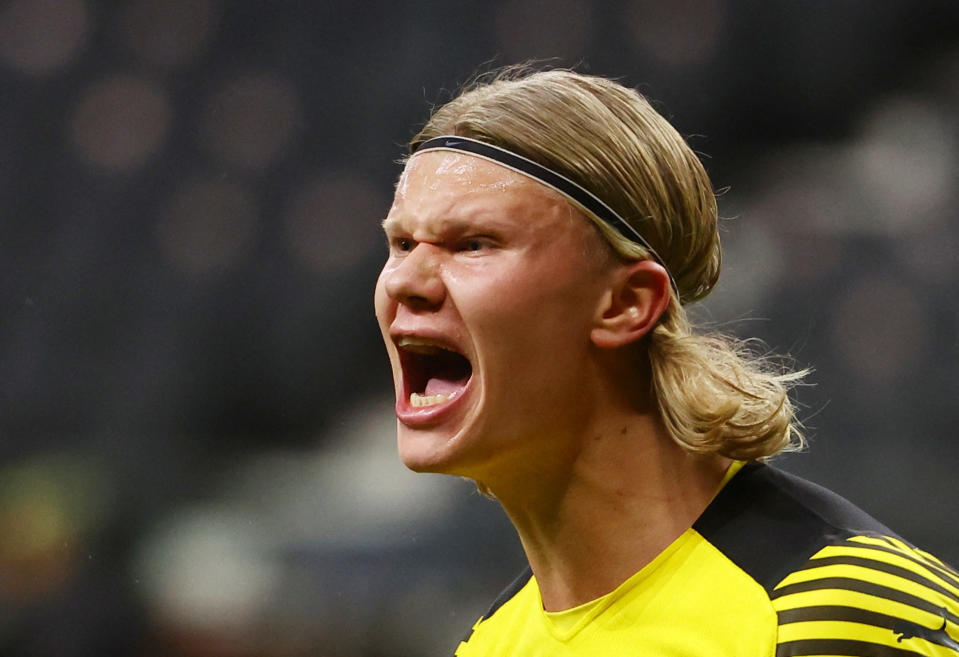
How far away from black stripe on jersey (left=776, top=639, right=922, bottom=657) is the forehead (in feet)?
2.13

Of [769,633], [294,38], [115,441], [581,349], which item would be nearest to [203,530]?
[115,441]

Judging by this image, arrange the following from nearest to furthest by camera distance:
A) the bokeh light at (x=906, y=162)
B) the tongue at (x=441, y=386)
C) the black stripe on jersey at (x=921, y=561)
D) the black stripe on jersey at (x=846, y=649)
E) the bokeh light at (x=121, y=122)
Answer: the black stripe on jersey at (x=846, y=649) → the black stripe on jersey at (x=921, y=561) → the tongue at (x=441, y=386) → the bokeh light at (x=906, y=162) → the bokeh light at (x=121, y=122)

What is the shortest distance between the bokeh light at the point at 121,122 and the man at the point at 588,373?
1366 mm

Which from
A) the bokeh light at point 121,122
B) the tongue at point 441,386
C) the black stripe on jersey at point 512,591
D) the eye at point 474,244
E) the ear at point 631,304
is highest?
the eye at point 474,244

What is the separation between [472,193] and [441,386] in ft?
0.95

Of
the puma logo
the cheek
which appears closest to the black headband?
the cheek

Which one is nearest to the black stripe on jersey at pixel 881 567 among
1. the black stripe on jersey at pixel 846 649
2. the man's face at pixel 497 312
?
the black stripe on jersey at pixel 846 649

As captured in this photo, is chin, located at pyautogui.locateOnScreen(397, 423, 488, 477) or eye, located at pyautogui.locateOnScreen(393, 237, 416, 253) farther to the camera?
eye, located at pyautogui.locateOnScreen(393, 237, 416, 253)

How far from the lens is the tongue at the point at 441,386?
5.33ft

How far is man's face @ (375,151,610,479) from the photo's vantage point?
152 centimetres

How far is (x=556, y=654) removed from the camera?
5.32 ft

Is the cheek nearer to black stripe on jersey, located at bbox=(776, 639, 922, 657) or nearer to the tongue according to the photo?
the tongue

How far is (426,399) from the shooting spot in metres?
1.60

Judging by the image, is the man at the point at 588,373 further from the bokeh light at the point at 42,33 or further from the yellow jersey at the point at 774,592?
the bokeh light at the point at 42,33
